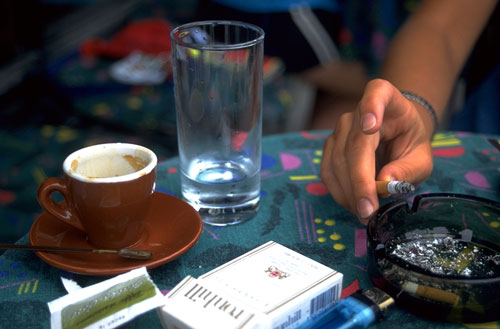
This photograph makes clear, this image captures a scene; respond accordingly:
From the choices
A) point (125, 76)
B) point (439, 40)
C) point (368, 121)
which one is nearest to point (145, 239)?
point (368, 121)

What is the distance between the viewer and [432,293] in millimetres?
477

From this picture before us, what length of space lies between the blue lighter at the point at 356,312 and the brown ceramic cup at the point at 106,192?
22 cm

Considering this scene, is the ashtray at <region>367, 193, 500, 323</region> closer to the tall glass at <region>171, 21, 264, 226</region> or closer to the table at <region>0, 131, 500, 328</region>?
the table at <region>0, 131, 500, 328</region>

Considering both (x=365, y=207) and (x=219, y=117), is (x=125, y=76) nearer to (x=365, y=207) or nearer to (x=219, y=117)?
(x=219, y=117)

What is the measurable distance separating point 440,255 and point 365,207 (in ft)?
0.32

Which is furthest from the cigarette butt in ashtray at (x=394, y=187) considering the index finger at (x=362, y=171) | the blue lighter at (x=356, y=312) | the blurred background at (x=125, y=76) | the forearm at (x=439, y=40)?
the blurred background at (x=125, y=76)

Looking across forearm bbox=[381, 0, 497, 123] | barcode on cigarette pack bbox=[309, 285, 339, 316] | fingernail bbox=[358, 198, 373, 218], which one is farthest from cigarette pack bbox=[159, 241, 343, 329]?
forearm bbox=[381, 0, 497, 123]

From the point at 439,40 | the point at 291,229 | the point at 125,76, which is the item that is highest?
the point at 439,40

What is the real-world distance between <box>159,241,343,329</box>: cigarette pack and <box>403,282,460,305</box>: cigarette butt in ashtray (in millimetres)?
63

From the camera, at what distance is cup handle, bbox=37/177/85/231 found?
59cm

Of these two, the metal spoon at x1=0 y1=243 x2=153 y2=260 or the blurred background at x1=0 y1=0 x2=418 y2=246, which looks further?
the blurred background at x1=0 y1=0 x2=418 y2=246

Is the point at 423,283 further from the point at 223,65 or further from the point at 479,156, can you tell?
the point at 479,156

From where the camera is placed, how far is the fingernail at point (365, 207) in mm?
606

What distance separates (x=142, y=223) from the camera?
0.61 meters
